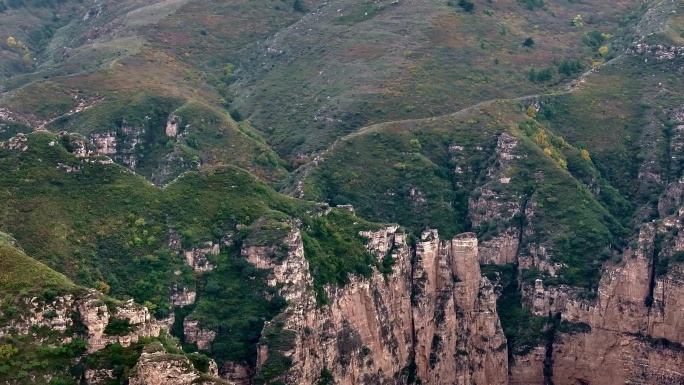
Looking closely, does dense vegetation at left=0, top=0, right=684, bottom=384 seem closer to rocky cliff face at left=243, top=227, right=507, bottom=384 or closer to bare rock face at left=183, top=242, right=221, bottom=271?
bare rock face at left=183, top=242, right=221, bottom=271

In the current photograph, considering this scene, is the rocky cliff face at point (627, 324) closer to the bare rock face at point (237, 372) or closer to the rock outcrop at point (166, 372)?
the bare rock face at point (237, 372)

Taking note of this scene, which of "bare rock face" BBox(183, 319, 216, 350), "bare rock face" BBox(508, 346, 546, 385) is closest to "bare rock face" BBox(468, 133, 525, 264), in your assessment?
"bare rock face" BBox(508, 346, 546, 385)

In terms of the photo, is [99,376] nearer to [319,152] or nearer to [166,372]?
[166,372]

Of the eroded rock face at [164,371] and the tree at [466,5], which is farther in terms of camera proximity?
the tree at [466,5]

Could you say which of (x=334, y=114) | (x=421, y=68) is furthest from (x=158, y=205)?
(x=421, y=68)

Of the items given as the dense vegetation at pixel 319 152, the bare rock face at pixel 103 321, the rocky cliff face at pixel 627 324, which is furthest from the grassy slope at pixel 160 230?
the rocky cliff face at pixel 627 324
